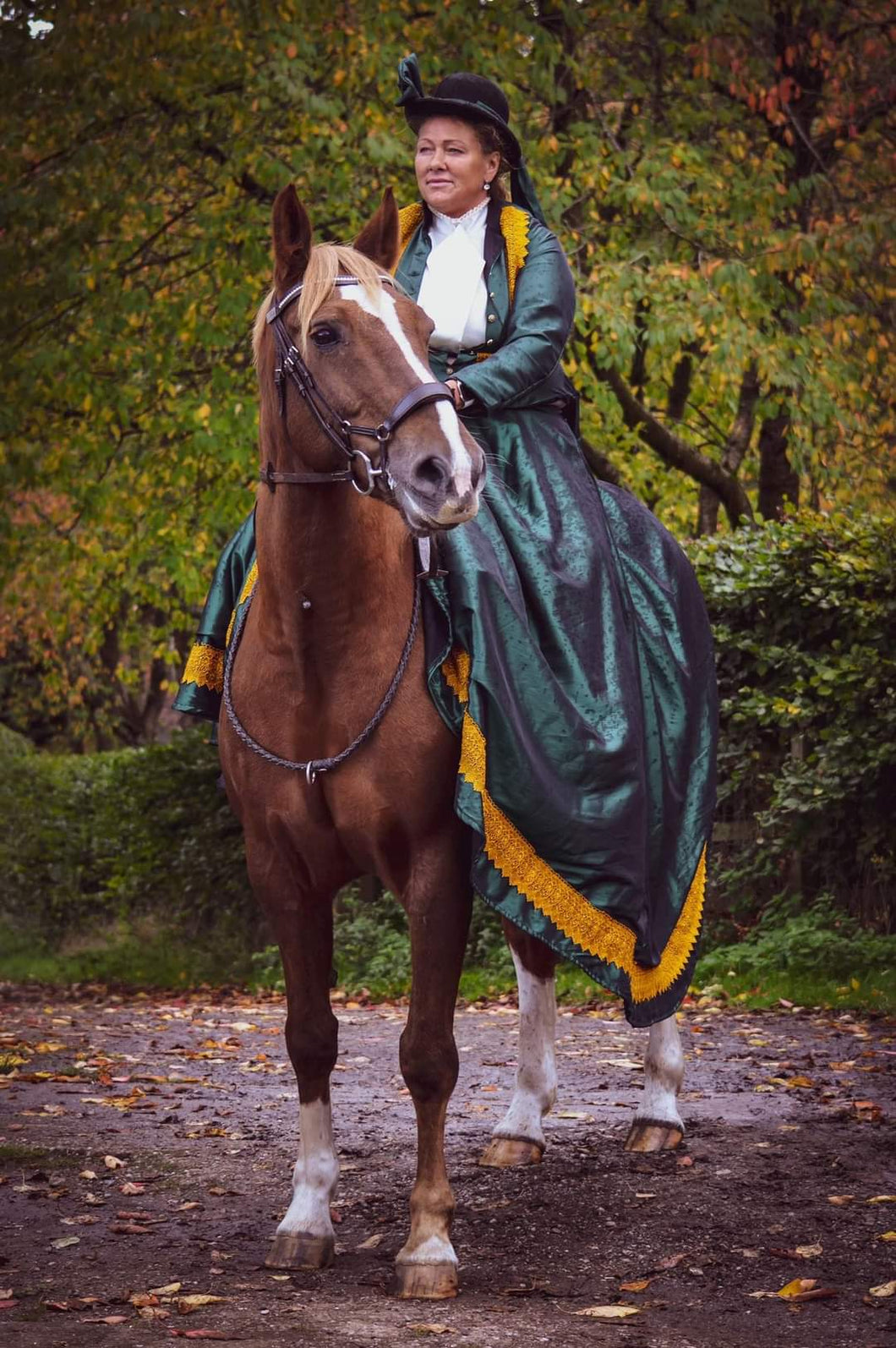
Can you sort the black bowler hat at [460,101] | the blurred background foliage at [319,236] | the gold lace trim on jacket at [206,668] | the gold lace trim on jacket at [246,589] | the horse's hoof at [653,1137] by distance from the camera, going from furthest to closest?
the blurred background foliage at [319,236] → the horse's hoof at [653,1137] → the gold lace trim on jacket at [206,668] → the black bowler hat at [460,101] → the gold lace trim on jacket at [246,589]

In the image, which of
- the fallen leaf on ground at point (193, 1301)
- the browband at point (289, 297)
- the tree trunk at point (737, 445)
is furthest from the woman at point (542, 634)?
the tree trunk at point (737, 445)

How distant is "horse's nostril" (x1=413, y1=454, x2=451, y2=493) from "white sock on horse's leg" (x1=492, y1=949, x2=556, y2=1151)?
7.60ft

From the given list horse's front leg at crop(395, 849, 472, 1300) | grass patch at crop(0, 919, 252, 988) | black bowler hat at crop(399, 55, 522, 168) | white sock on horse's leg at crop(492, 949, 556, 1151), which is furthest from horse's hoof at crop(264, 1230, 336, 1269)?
grass patch at crop(0, 919, 252, 988)

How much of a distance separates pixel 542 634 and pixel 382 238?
45.9 inches

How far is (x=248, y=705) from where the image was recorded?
421cm

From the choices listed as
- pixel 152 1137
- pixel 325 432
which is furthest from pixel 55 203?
pixel 325 432

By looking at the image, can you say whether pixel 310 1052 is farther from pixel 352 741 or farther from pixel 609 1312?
pixel 609 1312

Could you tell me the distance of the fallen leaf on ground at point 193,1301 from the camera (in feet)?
11.9

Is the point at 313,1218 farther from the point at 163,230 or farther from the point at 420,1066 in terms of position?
the point at 163,230

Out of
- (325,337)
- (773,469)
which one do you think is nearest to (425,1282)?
(325,337)

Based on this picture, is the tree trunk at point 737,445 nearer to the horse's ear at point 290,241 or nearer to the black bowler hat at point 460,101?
Result: the black bowler hat at point 460,101

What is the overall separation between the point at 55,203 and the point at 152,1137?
27.8 feet

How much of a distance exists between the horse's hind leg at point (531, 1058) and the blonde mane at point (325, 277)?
231cm

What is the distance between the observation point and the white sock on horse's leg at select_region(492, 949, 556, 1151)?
5.24m
